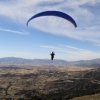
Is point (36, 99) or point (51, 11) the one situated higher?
point (51, 11)

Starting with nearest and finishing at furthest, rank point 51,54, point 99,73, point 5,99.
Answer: point 51,54 → point 5,99 → point 99,73

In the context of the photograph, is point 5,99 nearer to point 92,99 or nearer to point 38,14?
point 92,99

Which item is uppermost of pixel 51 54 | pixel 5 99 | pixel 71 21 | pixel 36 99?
pixel 71 21

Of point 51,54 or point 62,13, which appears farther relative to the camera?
point 51,54

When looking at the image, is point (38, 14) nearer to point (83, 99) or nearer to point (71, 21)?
point (71, 21)

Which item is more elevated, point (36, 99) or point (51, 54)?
point (51, 54)

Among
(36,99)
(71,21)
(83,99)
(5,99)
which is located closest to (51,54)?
(71,21)

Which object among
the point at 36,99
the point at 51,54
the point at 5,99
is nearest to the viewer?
the point at 51,54

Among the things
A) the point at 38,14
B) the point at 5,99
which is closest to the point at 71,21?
the point at 38,14

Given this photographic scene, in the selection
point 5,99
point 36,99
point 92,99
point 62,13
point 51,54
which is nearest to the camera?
point 62,13
